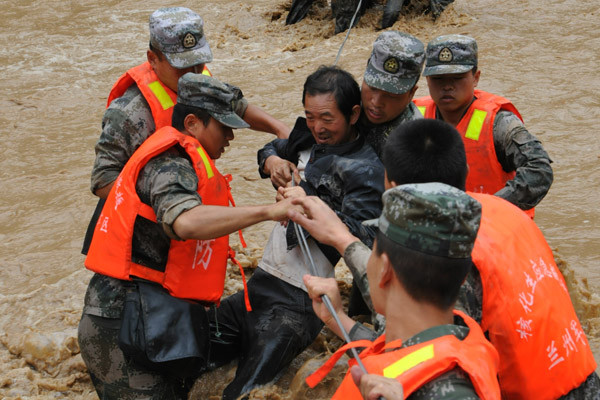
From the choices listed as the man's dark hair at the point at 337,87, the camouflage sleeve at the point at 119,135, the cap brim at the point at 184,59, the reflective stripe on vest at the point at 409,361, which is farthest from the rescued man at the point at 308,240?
the reflective stripe on vest at the point at 409,361

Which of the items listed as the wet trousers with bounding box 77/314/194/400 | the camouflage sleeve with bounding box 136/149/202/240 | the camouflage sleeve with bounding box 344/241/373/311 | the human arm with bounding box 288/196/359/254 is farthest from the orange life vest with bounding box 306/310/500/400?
the wet trousers with bounding box 77/314/194/400

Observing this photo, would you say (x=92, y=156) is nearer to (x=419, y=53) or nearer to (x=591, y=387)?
(x=419, y=53)

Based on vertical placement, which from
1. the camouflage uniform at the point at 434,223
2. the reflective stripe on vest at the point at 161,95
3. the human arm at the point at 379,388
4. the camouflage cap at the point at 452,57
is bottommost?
the reflective stripe on vest at the point at 161,95

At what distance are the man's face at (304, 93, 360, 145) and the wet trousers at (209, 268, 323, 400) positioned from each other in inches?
31.7

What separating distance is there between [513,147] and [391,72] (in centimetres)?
123

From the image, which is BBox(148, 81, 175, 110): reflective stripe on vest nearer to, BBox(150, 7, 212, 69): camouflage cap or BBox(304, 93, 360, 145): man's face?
BBox(150, 7, 212, 69): camouflage cap

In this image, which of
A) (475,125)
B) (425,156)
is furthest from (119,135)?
(475,125)

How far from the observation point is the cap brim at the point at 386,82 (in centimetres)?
359

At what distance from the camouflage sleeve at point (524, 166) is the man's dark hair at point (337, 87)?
1.26 meters

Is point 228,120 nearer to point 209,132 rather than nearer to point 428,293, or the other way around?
point 209,132

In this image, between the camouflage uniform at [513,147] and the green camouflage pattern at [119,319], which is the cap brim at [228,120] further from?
the camouflage uniform at [513,147]

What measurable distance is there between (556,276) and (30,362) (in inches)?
130

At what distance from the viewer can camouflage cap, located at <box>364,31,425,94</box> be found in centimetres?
361

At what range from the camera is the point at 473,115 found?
4.63 meters
